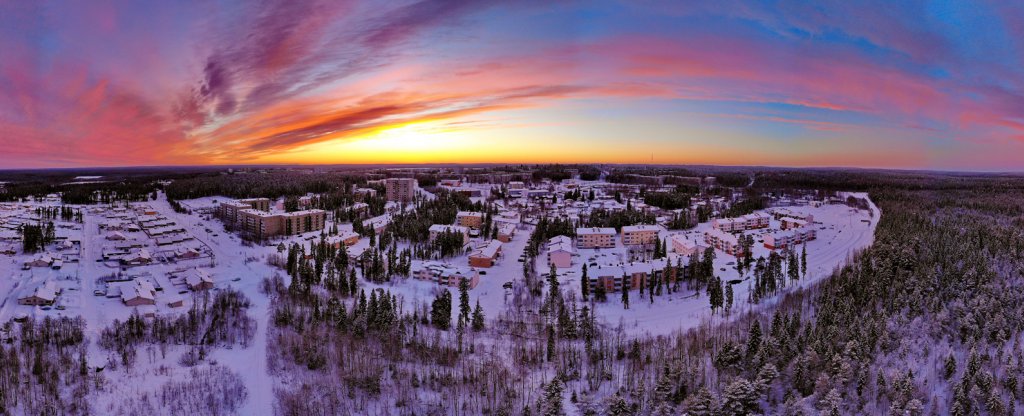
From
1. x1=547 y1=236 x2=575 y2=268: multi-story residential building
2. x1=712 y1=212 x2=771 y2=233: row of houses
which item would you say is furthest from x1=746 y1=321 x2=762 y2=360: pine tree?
x1=712 y1=212 x2=771 y2=233: row of houses

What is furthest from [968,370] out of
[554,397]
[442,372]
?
[442,372]

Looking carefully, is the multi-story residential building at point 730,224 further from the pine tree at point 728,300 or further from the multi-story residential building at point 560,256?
the pine tree at point 728,300

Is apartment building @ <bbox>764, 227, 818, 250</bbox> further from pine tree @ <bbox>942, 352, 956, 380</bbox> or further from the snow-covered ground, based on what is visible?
pine tree @ <bbox>942, 352, 956, 380</bbox>

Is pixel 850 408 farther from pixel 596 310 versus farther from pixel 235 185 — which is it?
pixel 235 185

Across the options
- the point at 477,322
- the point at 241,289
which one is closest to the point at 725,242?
the point at 477,322

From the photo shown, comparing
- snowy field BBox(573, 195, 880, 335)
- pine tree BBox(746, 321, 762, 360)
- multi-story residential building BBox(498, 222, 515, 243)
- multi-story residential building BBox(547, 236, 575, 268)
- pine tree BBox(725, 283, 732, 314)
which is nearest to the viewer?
pine tree BBox(746, 321, 762, 360)

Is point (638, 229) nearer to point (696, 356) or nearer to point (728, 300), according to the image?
point (728, 300)

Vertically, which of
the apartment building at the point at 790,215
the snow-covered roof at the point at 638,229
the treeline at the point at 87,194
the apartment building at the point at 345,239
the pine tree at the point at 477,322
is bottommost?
the pine tree at the point at 477,322

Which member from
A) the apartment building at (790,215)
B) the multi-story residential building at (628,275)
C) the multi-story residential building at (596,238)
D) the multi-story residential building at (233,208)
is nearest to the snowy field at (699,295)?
the multi-story residential building at (628,275)
